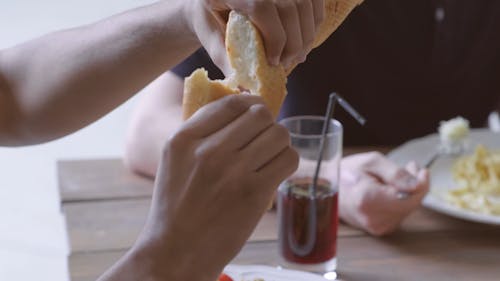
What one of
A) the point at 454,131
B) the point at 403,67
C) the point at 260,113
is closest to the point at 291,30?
the point at 260,113

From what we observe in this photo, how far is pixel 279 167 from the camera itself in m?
0.86

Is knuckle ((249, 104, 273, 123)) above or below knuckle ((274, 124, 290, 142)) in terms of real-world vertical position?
above

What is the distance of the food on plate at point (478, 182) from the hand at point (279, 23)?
0.70 meters

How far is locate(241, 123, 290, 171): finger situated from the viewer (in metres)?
0.84

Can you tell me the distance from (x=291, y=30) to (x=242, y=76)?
0.08 meters

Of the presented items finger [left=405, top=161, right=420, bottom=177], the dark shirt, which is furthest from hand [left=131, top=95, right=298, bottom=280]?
the dark shirt

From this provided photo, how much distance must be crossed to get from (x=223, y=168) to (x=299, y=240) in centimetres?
54

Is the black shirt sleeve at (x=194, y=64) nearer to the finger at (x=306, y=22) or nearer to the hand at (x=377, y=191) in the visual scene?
the hand at (x=377, y=191)

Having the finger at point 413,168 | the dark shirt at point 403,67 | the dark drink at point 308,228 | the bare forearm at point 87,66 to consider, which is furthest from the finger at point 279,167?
the dark shirt at point 403,67

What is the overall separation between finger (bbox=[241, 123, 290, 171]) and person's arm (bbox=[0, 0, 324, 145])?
119 mm

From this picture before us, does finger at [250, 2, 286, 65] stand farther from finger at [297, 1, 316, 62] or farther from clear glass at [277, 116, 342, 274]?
clear glass at [277, 116, 342, 274]

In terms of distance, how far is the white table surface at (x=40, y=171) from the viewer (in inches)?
114

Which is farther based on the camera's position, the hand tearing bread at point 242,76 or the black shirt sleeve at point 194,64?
the black shirt sleeve at point 194,64

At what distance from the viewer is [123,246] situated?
1.39m
